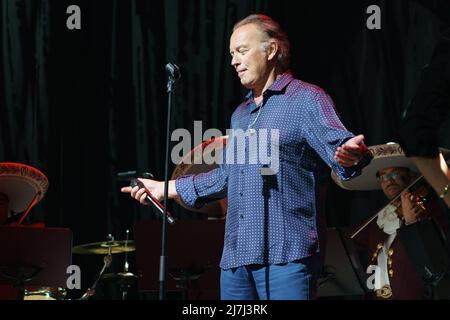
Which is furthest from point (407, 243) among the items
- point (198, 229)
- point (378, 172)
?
point (198, 229)

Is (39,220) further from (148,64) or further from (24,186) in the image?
(148,64)

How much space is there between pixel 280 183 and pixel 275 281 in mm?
354

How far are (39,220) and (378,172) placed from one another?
7.68 feet

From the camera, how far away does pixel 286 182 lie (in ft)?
9.28

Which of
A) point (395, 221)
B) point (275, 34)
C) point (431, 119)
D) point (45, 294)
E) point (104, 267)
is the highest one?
point (275, 34)

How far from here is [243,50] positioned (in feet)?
10.3

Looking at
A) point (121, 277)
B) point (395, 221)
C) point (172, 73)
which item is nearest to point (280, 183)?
point (172, 73)

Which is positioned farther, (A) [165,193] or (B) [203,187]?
(B) [203,187]

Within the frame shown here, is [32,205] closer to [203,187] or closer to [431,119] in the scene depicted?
[203,187]

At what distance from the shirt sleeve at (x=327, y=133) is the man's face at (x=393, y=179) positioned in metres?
2.13

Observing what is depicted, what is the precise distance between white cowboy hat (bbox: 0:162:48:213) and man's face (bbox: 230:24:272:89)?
2.15 meters

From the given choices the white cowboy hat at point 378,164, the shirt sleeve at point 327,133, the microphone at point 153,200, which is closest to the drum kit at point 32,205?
the white cowboy hat at point 378,164

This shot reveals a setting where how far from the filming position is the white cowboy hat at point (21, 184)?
4.80 meters

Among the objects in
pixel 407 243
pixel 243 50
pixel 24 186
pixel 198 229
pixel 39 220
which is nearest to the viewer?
pixel 243 50
